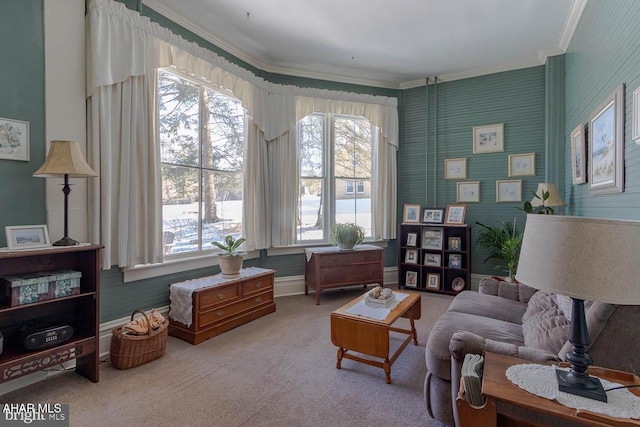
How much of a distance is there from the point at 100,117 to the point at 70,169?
0.67 metres

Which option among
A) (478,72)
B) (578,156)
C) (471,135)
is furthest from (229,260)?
(478,72)

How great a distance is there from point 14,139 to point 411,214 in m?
4.41

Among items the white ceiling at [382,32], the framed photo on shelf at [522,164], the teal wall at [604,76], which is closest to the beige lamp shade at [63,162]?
the white ceiling at [382,32]

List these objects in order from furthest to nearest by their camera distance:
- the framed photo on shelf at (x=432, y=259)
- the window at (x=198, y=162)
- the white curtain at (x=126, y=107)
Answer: the framed photo on shelf at (x=432, y=259) → the window at (x=198, y=162) → the white curtain at (x=126, y=107)

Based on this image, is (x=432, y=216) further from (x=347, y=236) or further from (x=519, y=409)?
(x=519, y=409)

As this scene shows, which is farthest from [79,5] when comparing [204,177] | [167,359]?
[167,359]

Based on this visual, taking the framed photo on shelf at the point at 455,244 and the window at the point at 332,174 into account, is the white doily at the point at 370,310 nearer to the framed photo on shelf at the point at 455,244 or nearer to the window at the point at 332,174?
the window at the point at 332,174

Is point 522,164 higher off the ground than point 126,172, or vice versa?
point 522,164

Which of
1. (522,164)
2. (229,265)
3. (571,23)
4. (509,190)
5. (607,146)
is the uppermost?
(571,23)

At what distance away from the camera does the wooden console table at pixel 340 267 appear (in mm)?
4133

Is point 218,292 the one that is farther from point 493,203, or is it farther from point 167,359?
point 493,203

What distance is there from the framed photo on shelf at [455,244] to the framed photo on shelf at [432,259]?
0.20 m

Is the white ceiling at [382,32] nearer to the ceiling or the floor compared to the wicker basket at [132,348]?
nearer to the ceiling

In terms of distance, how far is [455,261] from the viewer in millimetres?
4531
